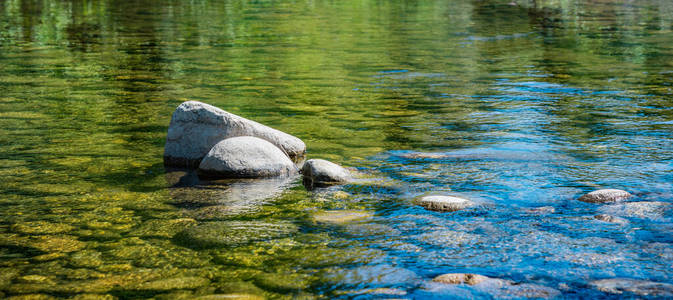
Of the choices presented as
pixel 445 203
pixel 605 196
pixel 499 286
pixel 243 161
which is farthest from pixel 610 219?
pixel 243 161

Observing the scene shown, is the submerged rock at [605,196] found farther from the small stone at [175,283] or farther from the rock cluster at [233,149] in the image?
the small stone at [175,283]

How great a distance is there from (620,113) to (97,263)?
7188 millimetres

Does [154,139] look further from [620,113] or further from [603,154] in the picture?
[620,113]

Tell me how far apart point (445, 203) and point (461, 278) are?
139cm

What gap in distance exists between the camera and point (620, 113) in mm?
9922

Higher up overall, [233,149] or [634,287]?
[233,149]

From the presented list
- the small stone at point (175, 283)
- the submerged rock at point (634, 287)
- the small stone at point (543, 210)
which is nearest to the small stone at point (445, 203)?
the small stone at point (543, 210)

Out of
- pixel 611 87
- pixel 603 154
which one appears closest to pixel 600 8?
pixel 611 87

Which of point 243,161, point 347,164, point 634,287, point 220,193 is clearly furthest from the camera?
point 347,164

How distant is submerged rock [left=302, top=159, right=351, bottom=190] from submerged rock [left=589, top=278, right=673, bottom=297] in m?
2.76

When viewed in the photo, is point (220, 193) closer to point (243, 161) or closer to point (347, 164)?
point (243, 161)

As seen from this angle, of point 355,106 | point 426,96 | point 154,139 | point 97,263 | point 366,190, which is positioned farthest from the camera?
point 426,96

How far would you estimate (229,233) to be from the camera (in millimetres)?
5527

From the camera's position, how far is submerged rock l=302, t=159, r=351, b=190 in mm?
6781
